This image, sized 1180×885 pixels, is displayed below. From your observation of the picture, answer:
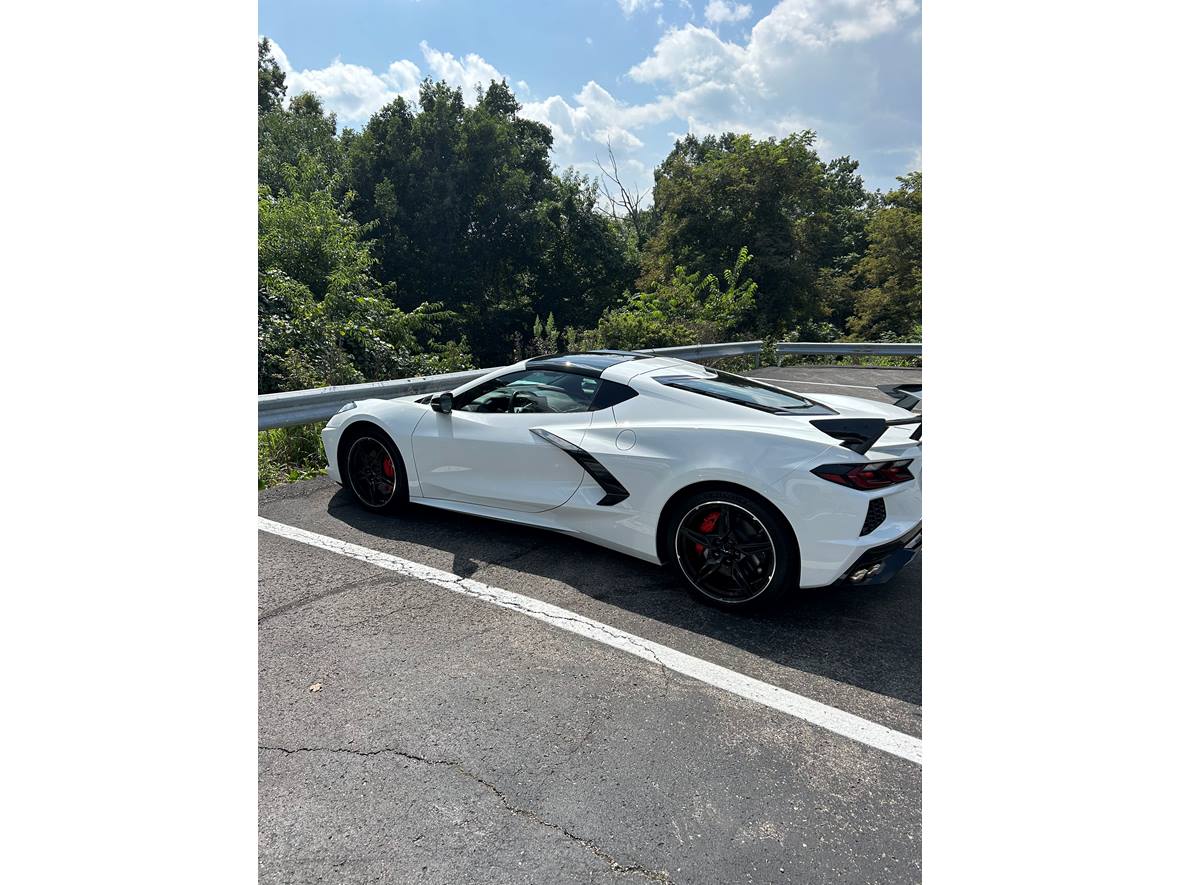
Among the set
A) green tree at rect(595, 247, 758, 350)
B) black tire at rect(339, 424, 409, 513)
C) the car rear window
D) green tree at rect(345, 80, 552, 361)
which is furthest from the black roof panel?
green tree at rect(345, 80, 552, 361)

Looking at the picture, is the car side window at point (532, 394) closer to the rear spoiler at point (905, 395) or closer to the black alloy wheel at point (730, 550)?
the black alloy wheel at point (730, 550)

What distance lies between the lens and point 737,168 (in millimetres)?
29906

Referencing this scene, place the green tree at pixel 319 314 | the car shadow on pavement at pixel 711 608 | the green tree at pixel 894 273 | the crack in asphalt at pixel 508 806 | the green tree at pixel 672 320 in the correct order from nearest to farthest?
the crack in asphalt at pixel 508 806 < the car shadow on pavement at pixel 711 608 < the green tree at pixel 319 314 < the green tree at pixel 672 320 < the green tree at pixel 894 273

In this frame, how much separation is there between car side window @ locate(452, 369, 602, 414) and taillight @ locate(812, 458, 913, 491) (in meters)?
1.45

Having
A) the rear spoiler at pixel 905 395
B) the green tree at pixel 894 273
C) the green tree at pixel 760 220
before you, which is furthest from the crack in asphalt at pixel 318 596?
the green tree at pixel 894 273

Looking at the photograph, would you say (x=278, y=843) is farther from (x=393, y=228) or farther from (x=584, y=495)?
(x=393, y=228)

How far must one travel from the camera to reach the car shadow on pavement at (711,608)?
307 centimetres

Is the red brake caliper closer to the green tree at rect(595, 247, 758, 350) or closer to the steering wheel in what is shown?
the steering wheel

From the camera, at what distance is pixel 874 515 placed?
3.22 metres

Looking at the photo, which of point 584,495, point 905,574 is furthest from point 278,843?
point 905,574

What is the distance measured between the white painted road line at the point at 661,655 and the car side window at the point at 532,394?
1.12 meters

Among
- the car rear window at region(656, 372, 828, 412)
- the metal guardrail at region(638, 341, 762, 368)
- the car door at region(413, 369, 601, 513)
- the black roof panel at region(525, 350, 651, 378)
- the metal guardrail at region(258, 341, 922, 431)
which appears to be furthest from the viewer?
the metal guardrail at region(638, 341, 762, 368)

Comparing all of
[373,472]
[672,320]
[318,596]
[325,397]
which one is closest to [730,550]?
[318,596]

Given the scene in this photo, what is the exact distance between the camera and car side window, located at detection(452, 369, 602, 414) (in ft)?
13.6
